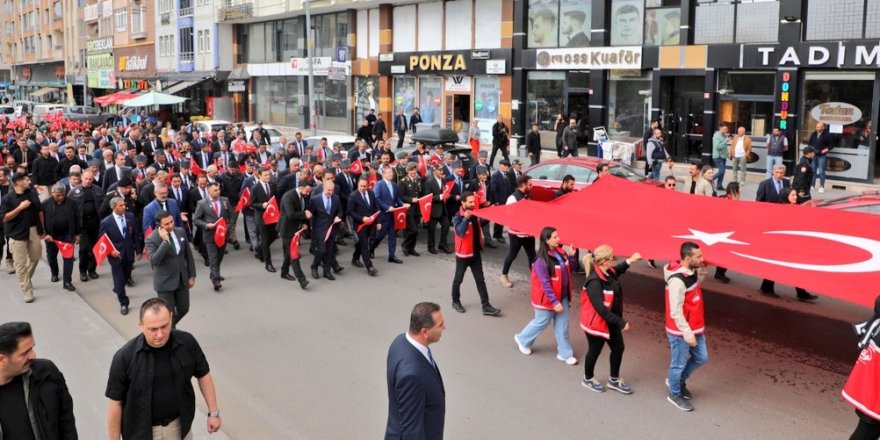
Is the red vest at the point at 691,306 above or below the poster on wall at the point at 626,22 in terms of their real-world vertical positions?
below

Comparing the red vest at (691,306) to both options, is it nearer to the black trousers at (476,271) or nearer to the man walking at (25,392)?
the black trousers at (476,271)

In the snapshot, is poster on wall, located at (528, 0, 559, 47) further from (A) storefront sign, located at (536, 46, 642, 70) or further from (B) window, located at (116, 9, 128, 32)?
(B) window, located at (116, 9, 128, 32)

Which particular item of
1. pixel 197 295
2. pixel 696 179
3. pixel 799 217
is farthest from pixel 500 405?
pixel 696 179

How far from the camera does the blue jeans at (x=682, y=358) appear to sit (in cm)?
766

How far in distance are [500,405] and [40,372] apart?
455 cm

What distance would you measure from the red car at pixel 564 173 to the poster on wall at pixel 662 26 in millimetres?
10024

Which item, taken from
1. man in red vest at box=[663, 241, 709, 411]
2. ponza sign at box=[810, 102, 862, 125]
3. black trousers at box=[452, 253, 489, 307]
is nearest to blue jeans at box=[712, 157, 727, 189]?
ponza sign at box=[810, 102, 862, 125]

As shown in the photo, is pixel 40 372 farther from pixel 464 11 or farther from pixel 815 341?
pixel 464 11

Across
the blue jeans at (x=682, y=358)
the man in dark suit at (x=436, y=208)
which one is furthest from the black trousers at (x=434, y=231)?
the blue jeans at (x=682, y=358)

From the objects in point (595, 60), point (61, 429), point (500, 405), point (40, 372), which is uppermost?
point (595, 60)

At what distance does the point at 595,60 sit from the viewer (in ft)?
91.5

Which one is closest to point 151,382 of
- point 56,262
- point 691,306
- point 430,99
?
point 691,306

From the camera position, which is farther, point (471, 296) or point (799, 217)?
point (471, 296)

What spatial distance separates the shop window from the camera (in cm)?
2870
